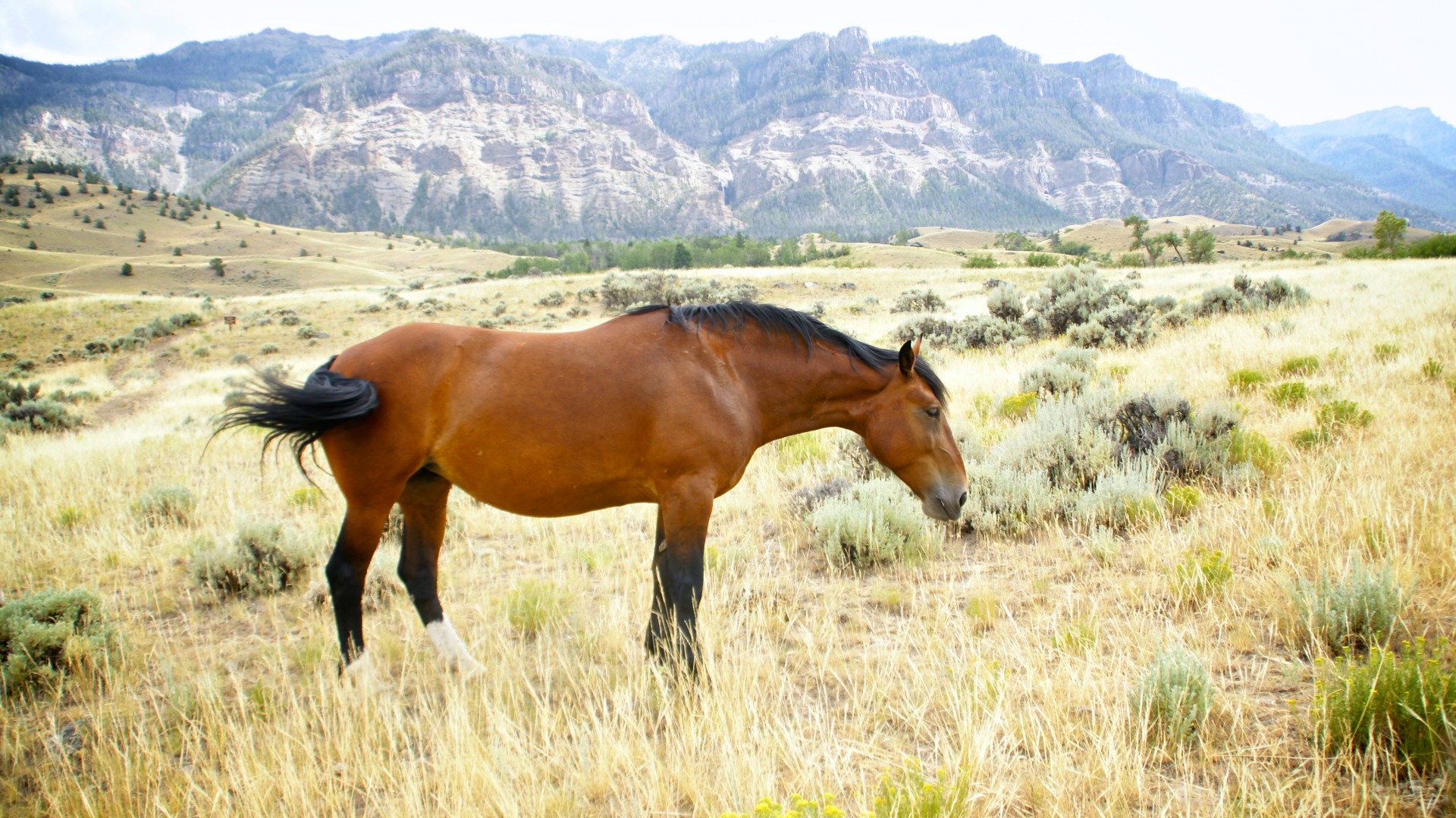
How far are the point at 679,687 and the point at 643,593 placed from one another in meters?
1.59

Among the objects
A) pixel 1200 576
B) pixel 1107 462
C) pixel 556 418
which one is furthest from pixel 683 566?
pixel 1107 462

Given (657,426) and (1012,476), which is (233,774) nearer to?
(657,426)

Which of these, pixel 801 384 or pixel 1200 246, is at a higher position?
pixel 1200 246

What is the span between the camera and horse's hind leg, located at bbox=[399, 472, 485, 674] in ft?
11.7

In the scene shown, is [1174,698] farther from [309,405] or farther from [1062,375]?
[1062,375]

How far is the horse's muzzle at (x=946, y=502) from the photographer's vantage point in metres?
3.34

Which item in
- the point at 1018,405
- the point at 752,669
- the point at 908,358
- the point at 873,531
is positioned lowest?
the point at 752,669

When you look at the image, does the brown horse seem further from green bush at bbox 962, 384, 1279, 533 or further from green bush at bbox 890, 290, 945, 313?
green bush at bbox 890, 290, 945, 313

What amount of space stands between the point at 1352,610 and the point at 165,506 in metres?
9.09

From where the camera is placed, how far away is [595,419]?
302cm

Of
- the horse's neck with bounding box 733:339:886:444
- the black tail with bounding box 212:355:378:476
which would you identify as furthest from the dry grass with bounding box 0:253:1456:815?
the black tail with bounding box 212:355:378:476

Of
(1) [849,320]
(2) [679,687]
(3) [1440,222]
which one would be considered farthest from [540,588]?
(3) [1440,222]

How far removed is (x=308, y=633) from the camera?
4.03m

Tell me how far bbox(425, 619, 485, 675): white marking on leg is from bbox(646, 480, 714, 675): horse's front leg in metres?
1.22
